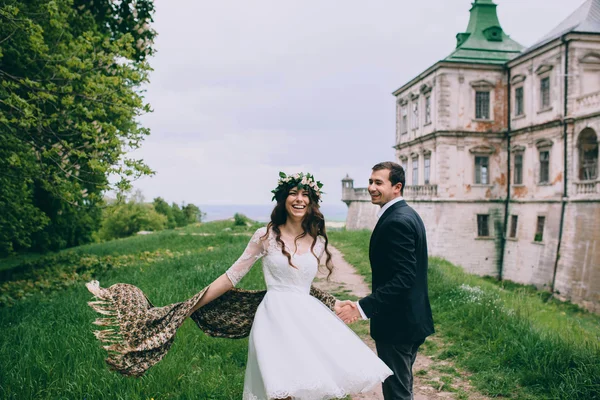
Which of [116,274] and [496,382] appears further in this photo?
[116,274]

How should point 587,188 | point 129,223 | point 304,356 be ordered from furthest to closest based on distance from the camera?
point 129,223 → point 587,188 → point 304,356

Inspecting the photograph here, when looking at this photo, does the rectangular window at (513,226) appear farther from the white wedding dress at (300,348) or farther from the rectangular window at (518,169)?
the white wedding dress at (300,348)

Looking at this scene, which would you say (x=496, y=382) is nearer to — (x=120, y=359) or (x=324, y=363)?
(x=324, y=363)

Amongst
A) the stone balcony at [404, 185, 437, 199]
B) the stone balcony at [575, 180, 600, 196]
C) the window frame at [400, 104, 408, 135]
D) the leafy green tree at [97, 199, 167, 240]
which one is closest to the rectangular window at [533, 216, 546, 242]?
the stone balcony at [575, 180, 600, 196]

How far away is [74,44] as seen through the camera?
10117mm

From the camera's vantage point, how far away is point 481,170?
93.8 feet

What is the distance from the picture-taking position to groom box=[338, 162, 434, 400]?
3723 mm

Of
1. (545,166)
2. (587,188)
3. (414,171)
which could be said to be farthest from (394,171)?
(414,171)

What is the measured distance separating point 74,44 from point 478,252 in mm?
24896

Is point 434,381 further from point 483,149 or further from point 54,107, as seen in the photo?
point 483,149

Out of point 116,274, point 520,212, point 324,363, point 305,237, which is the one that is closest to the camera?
point 324,363

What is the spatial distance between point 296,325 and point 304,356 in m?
0.26

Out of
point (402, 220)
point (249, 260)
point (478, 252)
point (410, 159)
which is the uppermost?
point (410, 159)

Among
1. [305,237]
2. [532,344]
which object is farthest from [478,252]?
[305,237]
